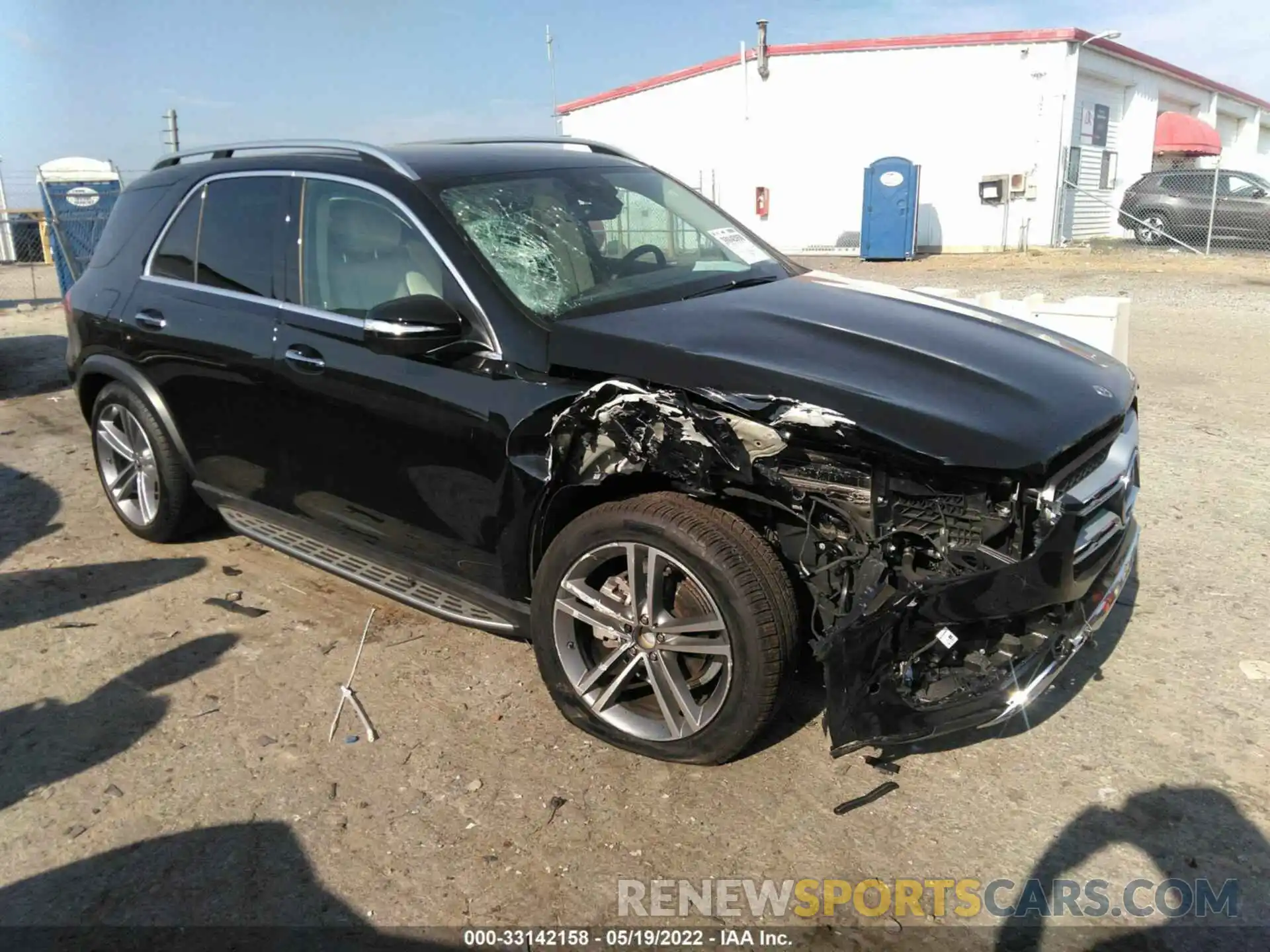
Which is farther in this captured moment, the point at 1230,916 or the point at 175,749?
the point at 175,749

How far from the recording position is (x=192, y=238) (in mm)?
4453

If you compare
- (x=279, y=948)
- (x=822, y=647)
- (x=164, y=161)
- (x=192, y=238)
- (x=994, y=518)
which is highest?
(x=164, y=161)

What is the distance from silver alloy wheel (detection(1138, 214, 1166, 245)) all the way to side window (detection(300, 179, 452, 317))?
21.0 metres


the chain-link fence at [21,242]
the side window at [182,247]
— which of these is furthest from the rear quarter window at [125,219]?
the chain-link fence at [21,242]

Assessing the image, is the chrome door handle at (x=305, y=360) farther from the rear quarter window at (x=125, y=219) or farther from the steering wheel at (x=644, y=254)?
the rear quarter window at (x=125, y=219)

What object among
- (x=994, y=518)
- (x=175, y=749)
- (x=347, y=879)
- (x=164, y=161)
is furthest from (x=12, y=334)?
(x=994, y=518)

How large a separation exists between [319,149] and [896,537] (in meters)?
2.85

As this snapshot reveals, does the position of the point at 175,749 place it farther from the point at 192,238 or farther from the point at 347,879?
the point at 192,238

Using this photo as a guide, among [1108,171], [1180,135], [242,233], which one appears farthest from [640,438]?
[1180,135]

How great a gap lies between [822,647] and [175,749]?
7.26 ft

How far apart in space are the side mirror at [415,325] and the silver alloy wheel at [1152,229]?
21.2 m

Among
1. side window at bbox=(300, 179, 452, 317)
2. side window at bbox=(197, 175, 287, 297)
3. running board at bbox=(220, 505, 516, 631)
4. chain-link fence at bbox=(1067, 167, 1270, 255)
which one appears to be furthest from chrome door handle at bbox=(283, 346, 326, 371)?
chain-link fence at bbox=(1067, 167, 1270, 255)

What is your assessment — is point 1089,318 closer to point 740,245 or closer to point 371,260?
point 740,245

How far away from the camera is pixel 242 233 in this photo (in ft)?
13.7
